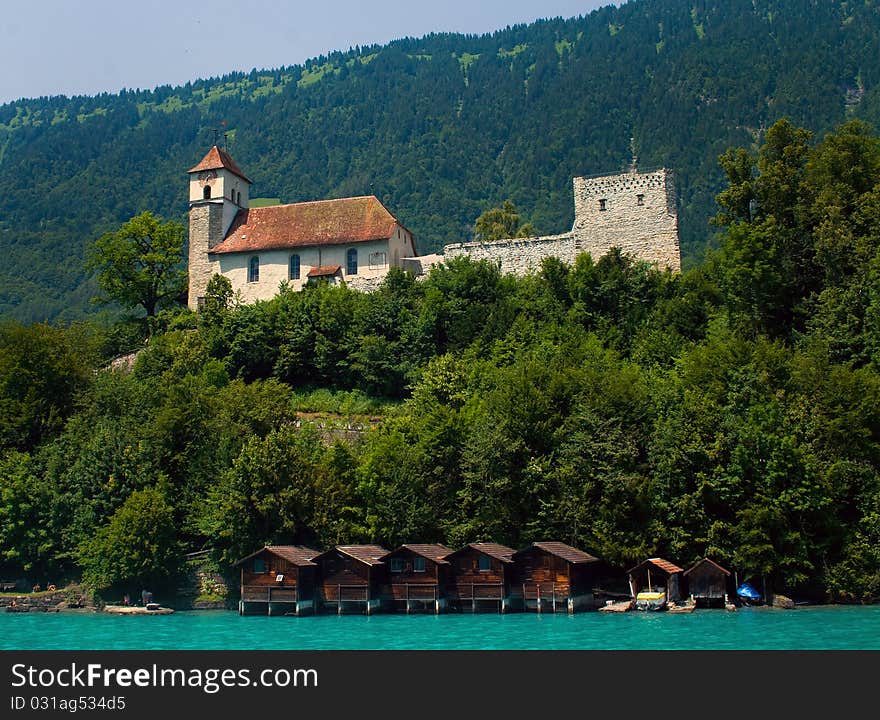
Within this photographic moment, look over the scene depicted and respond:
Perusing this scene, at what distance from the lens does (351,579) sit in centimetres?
4509

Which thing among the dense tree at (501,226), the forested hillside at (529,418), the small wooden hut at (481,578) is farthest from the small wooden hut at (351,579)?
the dense tree at (501,226)

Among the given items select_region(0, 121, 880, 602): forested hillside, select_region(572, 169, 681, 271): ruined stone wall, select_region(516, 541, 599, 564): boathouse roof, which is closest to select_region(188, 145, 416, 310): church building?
select_region(0, 121, 880, 602): forested hillside

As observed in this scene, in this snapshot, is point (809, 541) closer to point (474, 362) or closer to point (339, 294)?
point (474, 362)

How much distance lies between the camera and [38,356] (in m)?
62.5

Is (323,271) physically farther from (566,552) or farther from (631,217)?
(566,552)

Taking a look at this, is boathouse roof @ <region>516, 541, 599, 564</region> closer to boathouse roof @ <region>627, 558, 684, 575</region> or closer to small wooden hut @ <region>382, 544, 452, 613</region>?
boathouse roof @ <region>627, 558, 684, 575</region>

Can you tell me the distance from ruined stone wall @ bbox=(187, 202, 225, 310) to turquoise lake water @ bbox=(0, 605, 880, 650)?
1306 inches

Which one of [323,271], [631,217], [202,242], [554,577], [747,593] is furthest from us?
[202,242]

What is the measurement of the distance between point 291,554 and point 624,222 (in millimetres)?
31246

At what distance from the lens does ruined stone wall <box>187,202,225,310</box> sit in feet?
243

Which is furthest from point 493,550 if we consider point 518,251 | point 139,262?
point 139,262

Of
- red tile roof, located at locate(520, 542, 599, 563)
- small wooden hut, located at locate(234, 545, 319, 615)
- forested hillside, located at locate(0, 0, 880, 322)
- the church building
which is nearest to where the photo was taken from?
red tile roof, located at locate(520, 542, 599, 563)

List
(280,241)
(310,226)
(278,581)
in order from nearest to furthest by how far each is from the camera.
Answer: (278,581) < (280,241) < (310,226)

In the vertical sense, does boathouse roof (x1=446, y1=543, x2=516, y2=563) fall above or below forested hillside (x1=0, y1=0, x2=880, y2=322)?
below
